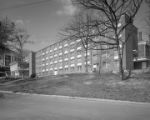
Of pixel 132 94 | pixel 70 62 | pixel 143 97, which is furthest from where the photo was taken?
pixel 70 62

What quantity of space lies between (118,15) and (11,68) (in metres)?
84.8

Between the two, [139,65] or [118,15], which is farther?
[139,65]

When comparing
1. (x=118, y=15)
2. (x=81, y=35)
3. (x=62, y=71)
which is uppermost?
(x=118, y=15)

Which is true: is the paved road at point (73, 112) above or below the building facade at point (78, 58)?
below

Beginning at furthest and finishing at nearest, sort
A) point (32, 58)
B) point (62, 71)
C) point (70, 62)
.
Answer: point (32, 58) < point (62, 71) < point (70, 62)

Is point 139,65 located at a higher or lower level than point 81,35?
Answer: lower

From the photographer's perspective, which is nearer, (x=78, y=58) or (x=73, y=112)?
(x=73, y=112)

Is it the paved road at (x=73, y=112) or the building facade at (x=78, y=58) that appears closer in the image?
the paved road at (x=73, y=112)

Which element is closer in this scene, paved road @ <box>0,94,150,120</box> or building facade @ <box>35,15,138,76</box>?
paved road @ <box>0,94,150,120</box>

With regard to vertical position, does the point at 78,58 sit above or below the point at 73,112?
above

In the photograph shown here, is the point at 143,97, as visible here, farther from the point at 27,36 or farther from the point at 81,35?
the point at 27,36

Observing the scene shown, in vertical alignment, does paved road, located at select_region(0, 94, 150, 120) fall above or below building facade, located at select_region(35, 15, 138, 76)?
below

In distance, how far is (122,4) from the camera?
55.3 ft

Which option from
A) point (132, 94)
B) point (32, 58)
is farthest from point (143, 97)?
point (32, 58)
